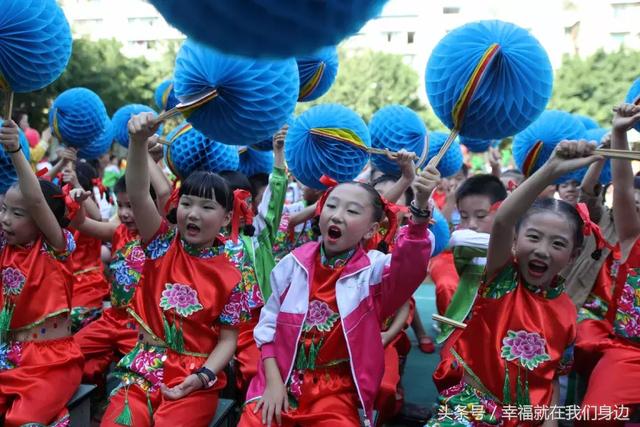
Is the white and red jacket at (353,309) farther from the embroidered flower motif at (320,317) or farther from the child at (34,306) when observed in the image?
the child at (34,306)

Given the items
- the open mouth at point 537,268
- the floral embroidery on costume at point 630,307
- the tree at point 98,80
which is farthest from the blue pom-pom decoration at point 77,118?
the tree at point 98,80

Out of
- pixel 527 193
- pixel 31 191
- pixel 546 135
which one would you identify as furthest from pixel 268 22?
pixel 546 135

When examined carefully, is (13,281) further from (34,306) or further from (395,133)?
(395,133)

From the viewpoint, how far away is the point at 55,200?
2.60 metres

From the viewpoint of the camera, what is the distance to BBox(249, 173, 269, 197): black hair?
12.5 ft

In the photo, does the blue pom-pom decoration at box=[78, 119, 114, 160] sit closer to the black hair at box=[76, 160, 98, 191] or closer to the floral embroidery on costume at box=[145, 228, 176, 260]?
the black hair at box=[76, 160, 98, 191]

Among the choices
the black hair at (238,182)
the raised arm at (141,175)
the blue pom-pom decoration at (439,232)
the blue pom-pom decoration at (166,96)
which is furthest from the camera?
the blue pom-pom decoration at (166,96)

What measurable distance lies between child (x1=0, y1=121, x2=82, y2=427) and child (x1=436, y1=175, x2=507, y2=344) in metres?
1.76

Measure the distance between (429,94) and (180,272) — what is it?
1.23 m


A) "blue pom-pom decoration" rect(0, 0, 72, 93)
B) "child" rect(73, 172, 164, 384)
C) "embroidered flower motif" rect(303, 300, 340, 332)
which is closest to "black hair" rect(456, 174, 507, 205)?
"embroidered flower motif" rect(303, 300, 340, 332)

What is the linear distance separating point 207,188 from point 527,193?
4.10 ft

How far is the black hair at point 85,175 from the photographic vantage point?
4.05 metres

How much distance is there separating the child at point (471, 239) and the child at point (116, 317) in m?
1.55

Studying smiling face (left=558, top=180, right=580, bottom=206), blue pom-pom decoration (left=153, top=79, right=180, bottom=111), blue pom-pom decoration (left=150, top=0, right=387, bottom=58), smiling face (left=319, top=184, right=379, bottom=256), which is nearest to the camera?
blue pom-pom decoration (left=150, top=0, right=387, bottom=58)
